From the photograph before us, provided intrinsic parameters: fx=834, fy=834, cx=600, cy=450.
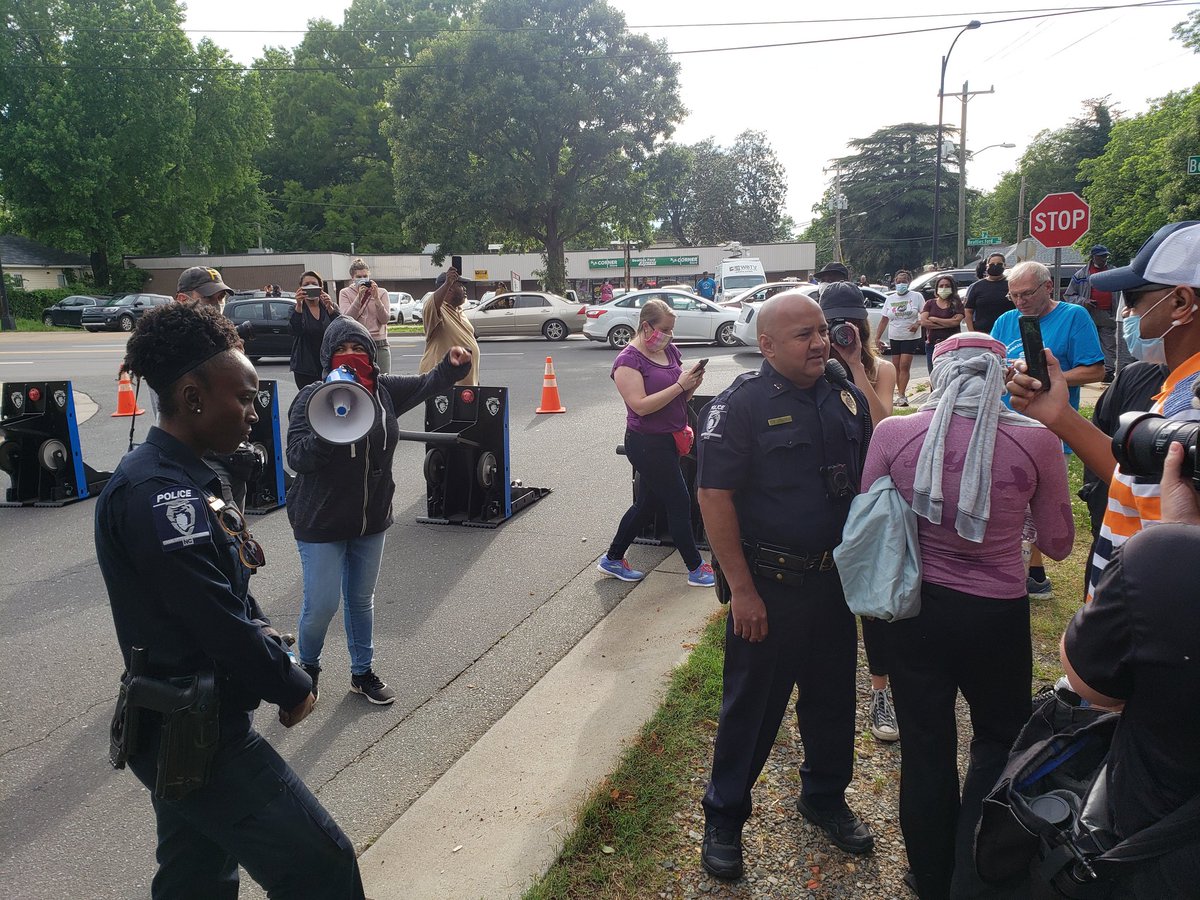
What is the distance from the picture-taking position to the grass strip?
9.32 ft

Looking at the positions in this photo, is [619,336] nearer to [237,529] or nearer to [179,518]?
[237,529]

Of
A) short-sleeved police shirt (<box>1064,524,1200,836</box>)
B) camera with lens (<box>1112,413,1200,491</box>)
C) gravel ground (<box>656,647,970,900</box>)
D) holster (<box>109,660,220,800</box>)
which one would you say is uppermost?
camera with lens (<box>1112,413,1200,491</box>)

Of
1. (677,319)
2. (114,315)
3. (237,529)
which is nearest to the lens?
(237,529)

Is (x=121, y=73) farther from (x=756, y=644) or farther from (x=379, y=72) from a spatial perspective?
(x=756, y=644)

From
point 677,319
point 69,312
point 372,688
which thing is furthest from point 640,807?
point 69,312

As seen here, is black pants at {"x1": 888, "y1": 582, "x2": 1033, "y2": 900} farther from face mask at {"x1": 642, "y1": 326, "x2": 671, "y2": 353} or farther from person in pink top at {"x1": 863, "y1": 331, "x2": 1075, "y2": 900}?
face mask at {"x1": 642, "y1": 326, "x2": 671, "y2": 353}

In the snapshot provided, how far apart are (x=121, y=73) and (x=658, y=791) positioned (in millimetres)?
48307

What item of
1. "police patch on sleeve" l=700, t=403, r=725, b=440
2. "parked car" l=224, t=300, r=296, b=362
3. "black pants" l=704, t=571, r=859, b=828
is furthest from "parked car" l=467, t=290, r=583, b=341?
"black pants" l=704, t=571, r=859, b=828

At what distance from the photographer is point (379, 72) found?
58.8m

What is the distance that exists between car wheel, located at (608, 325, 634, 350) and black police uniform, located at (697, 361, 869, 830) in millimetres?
18693

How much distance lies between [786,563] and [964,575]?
1.85ft

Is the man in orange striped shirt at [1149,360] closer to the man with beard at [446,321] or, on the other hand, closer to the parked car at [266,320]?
the man with beard at [446,321]

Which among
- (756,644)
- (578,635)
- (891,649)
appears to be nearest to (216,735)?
(756,644)

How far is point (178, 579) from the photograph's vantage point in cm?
192
